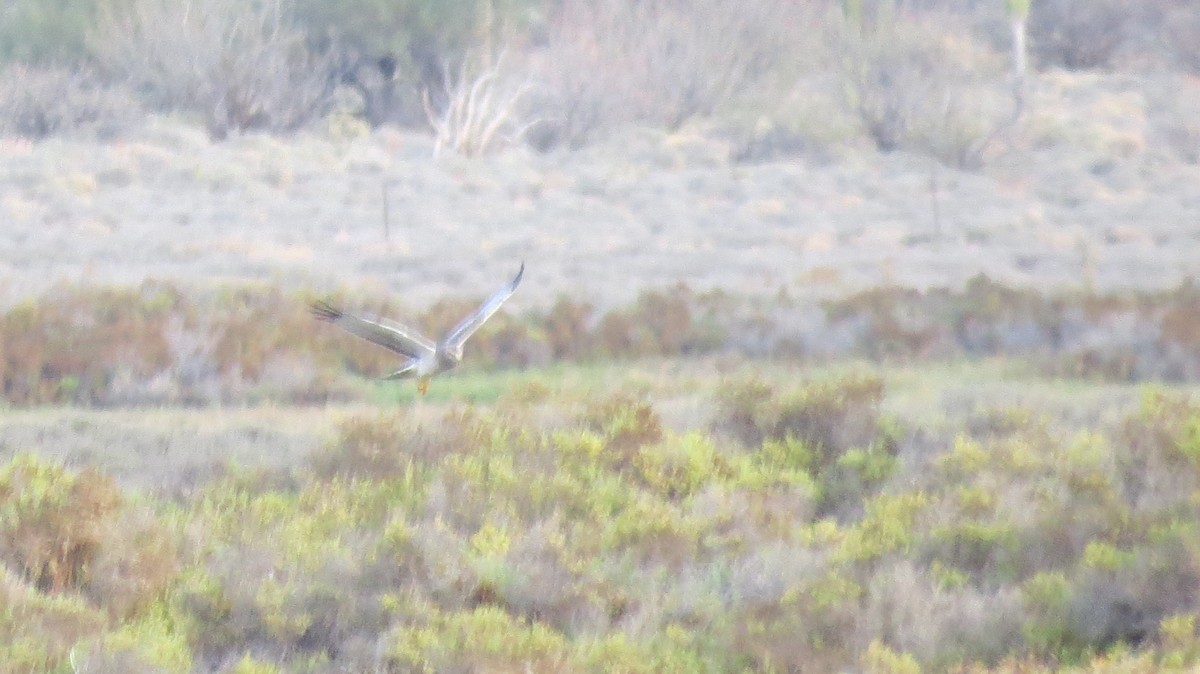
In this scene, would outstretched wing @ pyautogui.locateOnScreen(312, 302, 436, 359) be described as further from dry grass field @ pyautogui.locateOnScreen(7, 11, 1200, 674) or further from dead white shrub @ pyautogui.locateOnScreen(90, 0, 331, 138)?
dead white shrub @ pyautogui.locateOnScreen(90, 0, 331, 138)

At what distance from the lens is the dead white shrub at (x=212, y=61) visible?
3653 cm

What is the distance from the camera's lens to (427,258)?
2273 centimetres

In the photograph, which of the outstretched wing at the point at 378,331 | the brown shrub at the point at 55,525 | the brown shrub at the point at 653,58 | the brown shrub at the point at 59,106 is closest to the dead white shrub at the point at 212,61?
the brown shrub at the point at 59,106

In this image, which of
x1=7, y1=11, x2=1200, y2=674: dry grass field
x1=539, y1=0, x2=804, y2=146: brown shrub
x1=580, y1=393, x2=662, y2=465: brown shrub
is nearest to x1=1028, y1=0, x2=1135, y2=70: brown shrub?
x1=539, y1=0, x2=804, y2=146: brown shrub

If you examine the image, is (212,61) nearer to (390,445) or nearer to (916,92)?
(916,92)

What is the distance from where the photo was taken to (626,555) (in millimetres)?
8086

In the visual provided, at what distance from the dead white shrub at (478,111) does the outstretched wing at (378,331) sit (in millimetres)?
27010

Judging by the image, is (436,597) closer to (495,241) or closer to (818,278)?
(818,278)

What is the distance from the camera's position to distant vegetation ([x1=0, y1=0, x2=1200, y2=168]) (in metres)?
35.2

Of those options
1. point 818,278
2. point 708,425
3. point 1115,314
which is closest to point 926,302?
point 1115,314

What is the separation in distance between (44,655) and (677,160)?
1110 inches

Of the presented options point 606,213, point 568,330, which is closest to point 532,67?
point 606,213

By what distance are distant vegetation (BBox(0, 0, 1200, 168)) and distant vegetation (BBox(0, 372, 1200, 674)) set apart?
23.9 m

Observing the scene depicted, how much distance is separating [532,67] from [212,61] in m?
7.30
